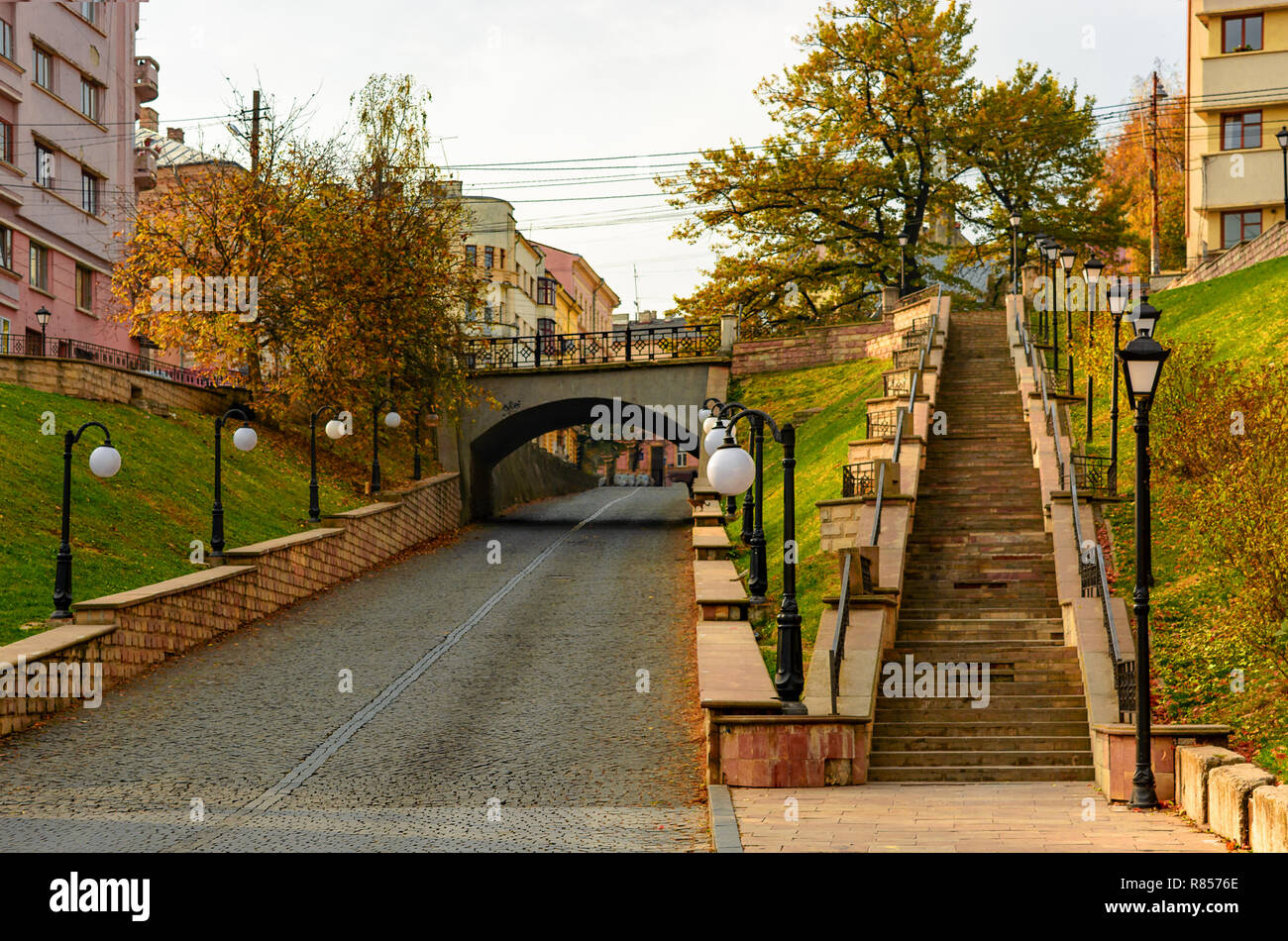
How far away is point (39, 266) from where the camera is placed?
140 ft

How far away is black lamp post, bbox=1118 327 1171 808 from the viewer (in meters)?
12.1

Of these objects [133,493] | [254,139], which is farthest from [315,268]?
[133,493]

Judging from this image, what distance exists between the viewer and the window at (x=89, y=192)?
45.8 meters

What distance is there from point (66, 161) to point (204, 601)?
98.8 ft

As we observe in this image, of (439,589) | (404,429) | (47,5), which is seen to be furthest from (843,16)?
(439,589)

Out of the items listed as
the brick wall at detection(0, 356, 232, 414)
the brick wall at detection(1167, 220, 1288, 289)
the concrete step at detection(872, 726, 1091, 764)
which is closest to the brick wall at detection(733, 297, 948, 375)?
the brick wall at detection(1167, 220, 1288, 289)

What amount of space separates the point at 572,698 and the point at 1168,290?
31.0 metres

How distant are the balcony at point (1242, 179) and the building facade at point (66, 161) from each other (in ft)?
123

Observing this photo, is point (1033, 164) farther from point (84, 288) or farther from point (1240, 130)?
point (84, 288)

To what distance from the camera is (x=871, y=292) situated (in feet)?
163

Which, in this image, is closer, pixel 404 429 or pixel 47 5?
pixel 404 429

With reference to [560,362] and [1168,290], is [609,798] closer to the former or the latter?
[560,362]

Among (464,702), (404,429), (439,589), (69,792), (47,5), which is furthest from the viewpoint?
(47,5)

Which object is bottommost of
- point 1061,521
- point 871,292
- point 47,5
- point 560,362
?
point 1061,521
